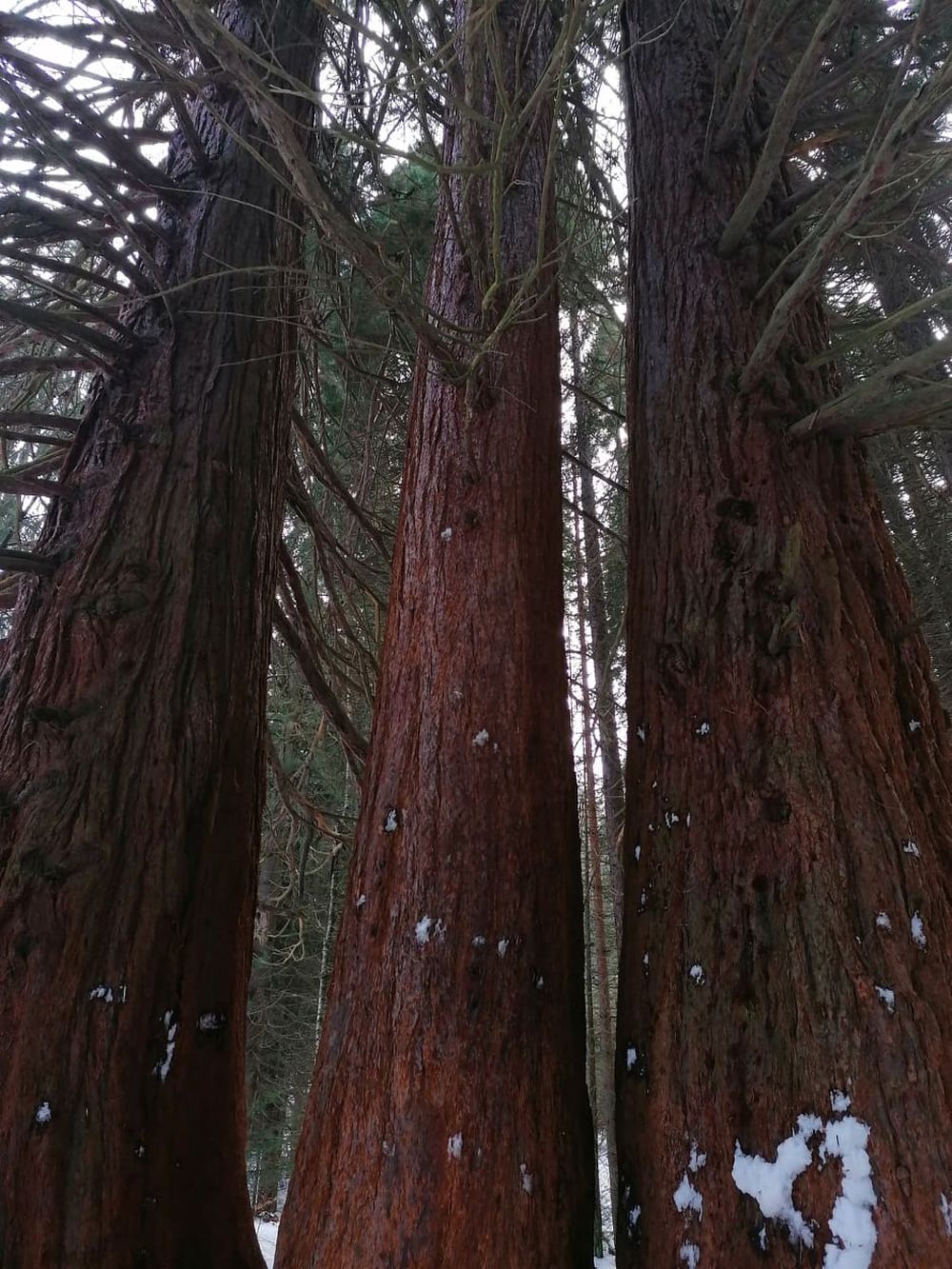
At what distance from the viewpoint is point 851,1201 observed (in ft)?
4.22

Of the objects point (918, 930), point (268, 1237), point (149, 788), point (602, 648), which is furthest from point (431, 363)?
point (268, 1237)

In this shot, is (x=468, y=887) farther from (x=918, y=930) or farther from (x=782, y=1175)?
(x=918, y=930)

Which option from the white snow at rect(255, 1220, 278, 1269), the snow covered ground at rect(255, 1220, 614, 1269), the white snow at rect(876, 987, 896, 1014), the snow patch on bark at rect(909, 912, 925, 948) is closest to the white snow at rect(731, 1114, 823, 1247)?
the white snow at rect(876, 987, 896, 1014)

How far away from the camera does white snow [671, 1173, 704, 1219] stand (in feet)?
4.67

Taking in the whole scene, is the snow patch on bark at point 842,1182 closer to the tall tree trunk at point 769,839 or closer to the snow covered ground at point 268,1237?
the tall tree trunk at point 769,839

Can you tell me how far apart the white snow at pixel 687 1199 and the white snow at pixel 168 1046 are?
3.86 ft

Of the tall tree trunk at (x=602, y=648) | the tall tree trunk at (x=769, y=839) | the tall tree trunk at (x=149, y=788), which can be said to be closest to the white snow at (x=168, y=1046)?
the tall tree trunk at (x=149, y=788)

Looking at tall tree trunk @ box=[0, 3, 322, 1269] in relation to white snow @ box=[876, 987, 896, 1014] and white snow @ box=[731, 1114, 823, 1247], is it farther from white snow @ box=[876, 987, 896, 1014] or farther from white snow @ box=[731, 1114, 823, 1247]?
white snow @ box=[876, 987, 896, 1014]

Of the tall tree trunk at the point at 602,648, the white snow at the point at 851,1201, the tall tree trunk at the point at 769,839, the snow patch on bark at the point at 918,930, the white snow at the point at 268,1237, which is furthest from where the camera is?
the tall tree trunk at the point at 602,648

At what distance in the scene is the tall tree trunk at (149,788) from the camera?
1.70m

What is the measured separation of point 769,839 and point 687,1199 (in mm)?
682

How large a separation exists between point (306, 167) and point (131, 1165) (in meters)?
2.07

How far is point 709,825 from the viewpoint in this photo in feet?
5.71

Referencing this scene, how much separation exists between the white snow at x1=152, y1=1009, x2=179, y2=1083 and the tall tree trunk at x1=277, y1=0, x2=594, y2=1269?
425 mm
